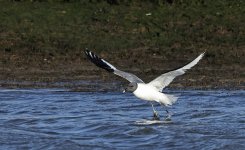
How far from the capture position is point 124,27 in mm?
22312

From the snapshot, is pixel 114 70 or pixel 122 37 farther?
pixel 122 37

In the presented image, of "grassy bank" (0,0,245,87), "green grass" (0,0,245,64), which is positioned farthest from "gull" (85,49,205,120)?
"green grass" (0,0,245,64)

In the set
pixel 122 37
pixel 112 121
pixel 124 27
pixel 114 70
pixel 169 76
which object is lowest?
pixel 112 121

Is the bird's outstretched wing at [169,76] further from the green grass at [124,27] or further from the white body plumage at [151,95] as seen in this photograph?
the green grass at [124,27]

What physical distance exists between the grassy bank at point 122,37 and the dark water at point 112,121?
1.97 meters

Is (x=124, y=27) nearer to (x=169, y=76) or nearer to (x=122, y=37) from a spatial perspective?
(x=122, y=37)

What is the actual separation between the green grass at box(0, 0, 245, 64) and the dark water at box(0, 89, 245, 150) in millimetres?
4010

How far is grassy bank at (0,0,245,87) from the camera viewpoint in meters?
19.4

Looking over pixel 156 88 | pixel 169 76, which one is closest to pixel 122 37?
pixel 156 88

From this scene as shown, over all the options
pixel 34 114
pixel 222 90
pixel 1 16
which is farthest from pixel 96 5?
pixel 34 114

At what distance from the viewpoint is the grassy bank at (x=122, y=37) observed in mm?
19375

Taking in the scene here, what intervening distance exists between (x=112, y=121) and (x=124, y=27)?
8409 mm

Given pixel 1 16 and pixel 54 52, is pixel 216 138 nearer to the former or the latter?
pixel 54 52

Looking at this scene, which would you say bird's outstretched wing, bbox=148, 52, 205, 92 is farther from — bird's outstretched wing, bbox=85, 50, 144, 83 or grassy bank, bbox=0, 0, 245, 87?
grassy bank, bbox=0, 0, 245, 87
